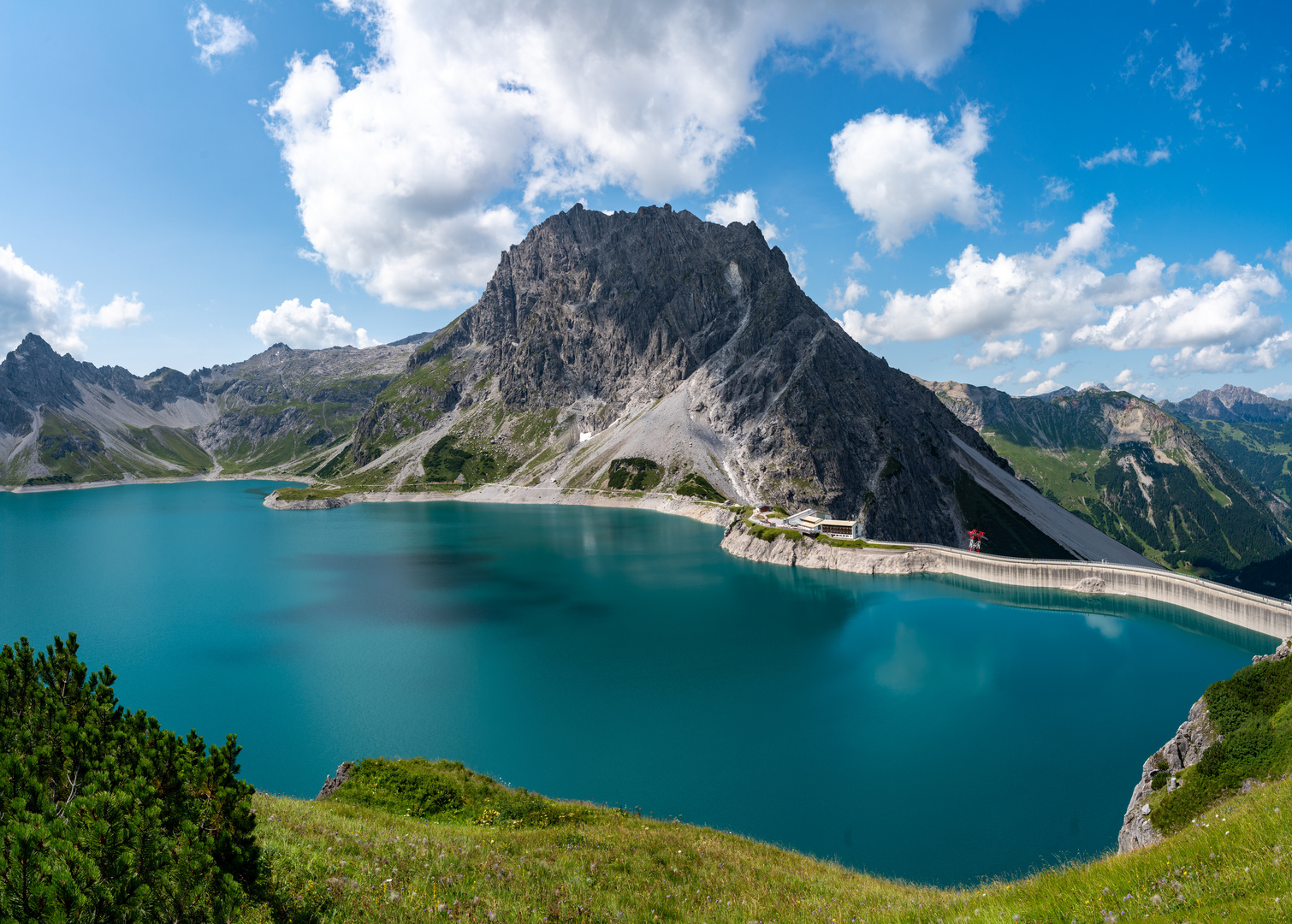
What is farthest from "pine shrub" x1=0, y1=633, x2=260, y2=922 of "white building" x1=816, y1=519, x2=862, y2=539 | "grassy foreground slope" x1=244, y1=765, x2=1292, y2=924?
"white building" x1=816, y1=519, x2=862, y2=539

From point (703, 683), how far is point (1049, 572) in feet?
221

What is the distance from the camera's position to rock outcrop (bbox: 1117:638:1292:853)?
24.3 m

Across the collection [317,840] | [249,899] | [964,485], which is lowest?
[317,840]

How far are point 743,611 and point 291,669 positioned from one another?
1887 inches

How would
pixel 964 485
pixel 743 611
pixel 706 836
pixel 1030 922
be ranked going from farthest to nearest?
pixel 964 485, pixel 743 611, pixel 706 836, pixel 1030 922

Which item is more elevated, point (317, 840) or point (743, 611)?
point (317, 840)

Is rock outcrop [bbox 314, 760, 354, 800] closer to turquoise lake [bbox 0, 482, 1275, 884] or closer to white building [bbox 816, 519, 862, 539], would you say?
turquoise lake [bbox 0, 482, 1275, 884]

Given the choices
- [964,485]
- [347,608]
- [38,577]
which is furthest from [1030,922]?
[964,485]

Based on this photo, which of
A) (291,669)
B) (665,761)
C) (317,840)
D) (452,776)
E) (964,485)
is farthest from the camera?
(964,485)

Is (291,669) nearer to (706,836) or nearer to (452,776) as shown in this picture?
(452,776)

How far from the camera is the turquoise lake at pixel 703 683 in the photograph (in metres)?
32.2

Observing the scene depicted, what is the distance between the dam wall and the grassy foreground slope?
68.8 meters

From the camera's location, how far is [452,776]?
2623 cm

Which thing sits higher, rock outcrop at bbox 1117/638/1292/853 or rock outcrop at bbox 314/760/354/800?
rock outcrop at bbox 1117/638/1292/853
